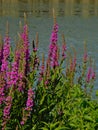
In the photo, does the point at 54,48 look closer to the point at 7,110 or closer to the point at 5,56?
the point at 5,56

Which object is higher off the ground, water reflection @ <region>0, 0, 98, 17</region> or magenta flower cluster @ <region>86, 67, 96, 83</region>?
water reflection @ <region>0, 0, 98, 17</region>

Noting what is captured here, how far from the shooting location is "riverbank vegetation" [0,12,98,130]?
6.86 metres

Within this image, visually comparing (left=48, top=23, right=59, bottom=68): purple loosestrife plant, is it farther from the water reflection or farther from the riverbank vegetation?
the water reflection

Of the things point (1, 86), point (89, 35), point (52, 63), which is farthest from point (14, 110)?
point (89, 35)

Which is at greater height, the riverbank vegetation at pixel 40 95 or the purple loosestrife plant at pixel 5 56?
the purple loosestrife plant at pixel 5 56

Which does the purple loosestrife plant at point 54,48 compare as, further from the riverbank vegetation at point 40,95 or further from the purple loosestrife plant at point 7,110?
the purple loosestrife plant at point 7,110

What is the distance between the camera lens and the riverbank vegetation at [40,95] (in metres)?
6.86

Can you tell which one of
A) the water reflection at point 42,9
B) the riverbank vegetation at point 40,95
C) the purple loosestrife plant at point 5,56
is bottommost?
the riverbank vegetation at point 40,95

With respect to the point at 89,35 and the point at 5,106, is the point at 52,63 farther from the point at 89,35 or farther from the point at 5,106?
the point at 89,35

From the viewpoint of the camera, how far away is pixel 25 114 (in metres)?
6.67

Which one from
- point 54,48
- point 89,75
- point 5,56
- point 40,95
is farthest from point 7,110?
point 89,75

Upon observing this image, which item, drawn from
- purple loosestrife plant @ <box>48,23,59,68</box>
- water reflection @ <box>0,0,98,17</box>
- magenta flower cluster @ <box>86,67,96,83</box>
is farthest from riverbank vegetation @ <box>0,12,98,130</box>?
water reflection @ <box>0,0,98,17</box>

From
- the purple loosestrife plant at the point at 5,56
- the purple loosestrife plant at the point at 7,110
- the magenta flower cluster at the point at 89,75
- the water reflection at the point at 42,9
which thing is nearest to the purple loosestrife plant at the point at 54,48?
the purple loosestrife plant at the point at 5,56

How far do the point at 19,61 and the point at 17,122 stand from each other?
3.53ft
